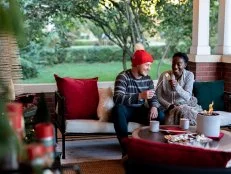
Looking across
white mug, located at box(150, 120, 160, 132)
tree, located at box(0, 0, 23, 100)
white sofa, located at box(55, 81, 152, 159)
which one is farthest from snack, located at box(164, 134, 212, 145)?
tree, located at box(0, 0, 23, 100)

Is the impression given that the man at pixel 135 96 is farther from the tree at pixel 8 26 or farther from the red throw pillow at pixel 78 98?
the tree at pixel 8 26

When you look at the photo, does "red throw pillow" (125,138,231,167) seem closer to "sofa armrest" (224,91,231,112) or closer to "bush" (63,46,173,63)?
"sofa armrest" (224,91,231,112)

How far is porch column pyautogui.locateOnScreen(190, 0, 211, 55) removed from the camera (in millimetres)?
5293

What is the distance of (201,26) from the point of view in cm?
534

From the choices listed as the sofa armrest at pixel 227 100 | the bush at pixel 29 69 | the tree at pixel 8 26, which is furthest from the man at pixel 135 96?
the tree at pixel 8 26

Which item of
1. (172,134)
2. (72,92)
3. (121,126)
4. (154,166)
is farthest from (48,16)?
(154,166)

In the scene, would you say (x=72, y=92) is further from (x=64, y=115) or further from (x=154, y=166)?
(x=154, y=166)

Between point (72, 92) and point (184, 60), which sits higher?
point (184, 60)

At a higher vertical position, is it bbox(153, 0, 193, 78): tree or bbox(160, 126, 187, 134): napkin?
bbox(153, 0, 193, 78): tree

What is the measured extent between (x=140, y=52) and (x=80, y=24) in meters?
2.06

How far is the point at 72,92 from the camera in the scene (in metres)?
4.12

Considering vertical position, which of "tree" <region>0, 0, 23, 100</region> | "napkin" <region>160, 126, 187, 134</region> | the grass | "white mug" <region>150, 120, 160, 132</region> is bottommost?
"napkin" <region>160, 126, 187, 134</region>

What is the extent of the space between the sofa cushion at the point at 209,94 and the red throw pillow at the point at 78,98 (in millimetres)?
1297

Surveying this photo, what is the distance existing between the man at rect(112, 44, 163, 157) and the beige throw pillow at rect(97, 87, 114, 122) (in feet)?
0.33
